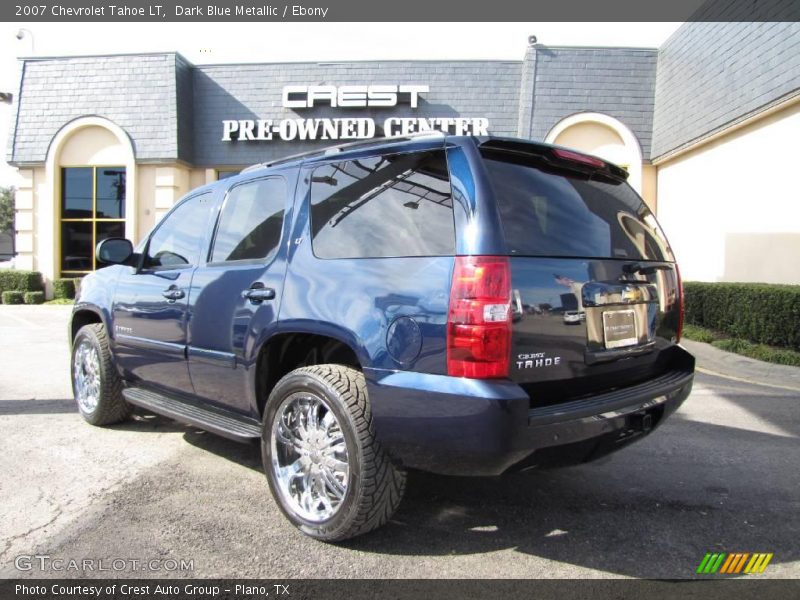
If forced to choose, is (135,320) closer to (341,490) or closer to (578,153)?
(341,490)

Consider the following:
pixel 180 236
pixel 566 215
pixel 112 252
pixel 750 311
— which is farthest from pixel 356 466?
pixel 750 311

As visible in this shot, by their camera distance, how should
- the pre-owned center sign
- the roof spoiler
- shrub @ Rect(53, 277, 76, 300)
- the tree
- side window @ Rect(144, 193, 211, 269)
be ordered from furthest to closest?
1. the tree
2. shrub @ Rect(53, 277, 76, 300)
3. the pre-owned center sign
4. side window @ Rect(144, 193, 211, 269)
5. the roof spoiler

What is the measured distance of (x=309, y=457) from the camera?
9.75 feet

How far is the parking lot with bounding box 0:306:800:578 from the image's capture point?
2717 millimetres

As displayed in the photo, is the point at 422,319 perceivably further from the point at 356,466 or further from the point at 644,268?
the point at 644,268

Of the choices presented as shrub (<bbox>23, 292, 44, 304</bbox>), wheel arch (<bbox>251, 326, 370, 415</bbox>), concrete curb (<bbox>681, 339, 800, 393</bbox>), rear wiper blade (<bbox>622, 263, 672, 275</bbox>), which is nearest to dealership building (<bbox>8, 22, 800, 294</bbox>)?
shrub (<bbox>23, 292, 44, 304</bbox>)

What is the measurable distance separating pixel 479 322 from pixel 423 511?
4.50 ft

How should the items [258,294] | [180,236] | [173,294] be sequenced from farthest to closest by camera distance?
1. [180,236]
2. [173,294]
3. [258,294]

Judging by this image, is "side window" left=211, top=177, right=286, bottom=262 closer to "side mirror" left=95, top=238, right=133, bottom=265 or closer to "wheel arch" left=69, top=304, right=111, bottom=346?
"side mirror" left=95, top=238, right=133, bottom=265

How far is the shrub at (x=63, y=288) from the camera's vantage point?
16.4 metres

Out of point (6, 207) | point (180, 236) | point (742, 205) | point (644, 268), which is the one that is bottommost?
point (644, 268)

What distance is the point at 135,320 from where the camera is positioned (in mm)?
4246

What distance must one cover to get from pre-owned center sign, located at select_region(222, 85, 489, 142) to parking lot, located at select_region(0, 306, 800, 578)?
39.4 ft

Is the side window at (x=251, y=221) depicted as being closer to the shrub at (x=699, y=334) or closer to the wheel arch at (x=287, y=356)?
the wheel arch at (x=287, y=356)
